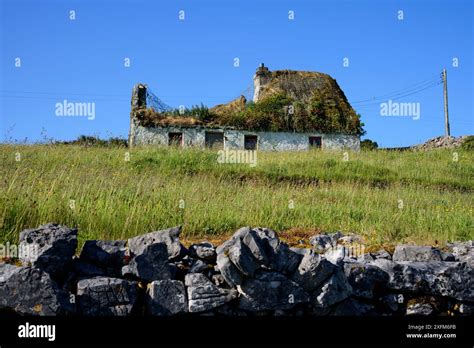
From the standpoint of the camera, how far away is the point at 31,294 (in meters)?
5.08

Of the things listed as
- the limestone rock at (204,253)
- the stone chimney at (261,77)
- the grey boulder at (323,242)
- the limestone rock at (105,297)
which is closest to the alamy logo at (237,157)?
the stone chimney at (261,77)

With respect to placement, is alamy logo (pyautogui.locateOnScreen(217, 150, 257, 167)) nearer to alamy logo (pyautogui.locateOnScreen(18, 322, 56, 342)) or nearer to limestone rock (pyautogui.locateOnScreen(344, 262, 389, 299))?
limestone rock (pyautogui.locateOnScreen(344, 262, 389, 299))

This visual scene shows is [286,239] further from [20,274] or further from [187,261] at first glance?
[20,274]

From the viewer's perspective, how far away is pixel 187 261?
6.13 metres

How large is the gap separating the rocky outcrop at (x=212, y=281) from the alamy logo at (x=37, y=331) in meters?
0.15

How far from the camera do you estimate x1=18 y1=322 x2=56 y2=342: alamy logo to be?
5.08m

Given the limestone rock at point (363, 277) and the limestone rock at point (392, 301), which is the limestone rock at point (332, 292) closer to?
the limestone rock at point (363, 277)

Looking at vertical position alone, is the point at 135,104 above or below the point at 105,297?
above

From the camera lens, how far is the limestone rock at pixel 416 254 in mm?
7172

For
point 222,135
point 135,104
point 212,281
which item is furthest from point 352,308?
point 135,104

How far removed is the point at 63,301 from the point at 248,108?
28.9 meters

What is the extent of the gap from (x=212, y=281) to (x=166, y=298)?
561 millimetres

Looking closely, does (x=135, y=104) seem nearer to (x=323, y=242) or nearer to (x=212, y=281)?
(x=323, y=242)

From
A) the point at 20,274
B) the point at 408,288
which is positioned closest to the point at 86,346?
the point at 20,274
